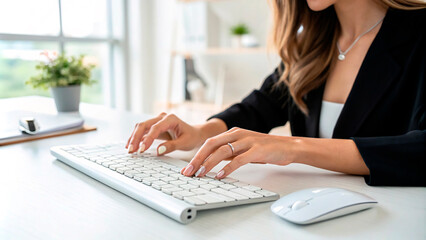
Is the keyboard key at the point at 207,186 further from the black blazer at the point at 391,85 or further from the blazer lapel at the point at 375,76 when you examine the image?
the blazer lapel at the point at 375,76

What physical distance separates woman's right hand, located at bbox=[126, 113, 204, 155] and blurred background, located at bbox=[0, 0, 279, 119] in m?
2.19

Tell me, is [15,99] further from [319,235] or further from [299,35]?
[319,235]

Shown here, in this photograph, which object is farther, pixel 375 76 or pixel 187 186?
pixel 375 76

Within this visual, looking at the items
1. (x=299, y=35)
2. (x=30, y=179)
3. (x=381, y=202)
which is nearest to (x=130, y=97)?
(x=299, y=35)

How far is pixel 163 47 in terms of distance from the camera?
3719 millimetres

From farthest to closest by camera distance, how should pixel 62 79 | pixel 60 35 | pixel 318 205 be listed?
pixel 60 35
pixel 62 79
pixel 318 205

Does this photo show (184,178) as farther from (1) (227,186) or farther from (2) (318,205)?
(2) (318,205)

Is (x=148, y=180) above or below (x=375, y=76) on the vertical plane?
below

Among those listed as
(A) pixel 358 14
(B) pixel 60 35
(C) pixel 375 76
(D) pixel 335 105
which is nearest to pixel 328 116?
(D) pixel 335 105

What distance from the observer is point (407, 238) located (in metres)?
0.47

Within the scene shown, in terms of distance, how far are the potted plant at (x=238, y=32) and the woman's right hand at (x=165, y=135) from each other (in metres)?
2.41

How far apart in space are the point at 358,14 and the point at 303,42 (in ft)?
0.64

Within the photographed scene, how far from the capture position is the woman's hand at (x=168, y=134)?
0.81 metres

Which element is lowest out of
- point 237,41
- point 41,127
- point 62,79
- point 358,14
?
point 41,127
